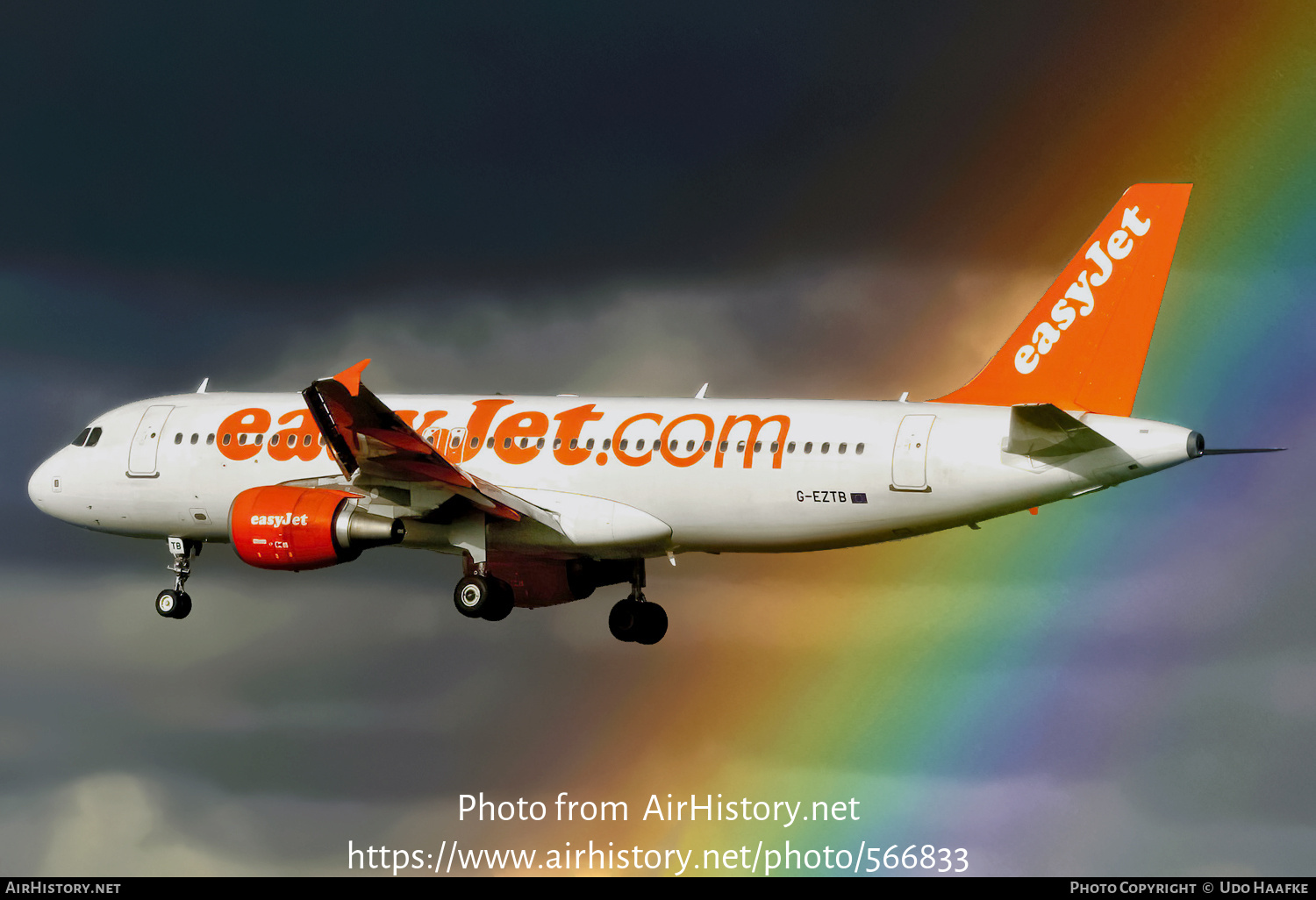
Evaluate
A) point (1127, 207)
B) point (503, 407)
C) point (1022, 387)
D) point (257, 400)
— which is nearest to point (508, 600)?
point (503, 407)

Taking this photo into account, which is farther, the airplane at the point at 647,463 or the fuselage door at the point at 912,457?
the fuselage door at the point at 912,457

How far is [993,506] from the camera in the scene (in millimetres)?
36656

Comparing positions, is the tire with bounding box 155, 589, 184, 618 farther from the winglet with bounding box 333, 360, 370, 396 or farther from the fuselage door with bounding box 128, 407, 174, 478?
the winglet with bounding box 333, 360, 370, 396

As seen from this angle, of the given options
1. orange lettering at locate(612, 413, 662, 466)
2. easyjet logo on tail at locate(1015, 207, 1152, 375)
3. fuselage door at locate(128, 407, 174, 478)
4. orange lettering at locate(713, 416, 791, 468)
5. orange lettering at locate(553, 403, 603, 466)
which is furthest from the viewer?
fuselage door at locate(128, 407, 174, 478)

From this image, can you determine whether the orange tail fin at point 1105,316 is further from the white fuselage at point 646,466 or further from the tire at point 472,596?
the tire at point 472,596

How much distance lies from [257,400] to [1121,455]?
67.0 feet

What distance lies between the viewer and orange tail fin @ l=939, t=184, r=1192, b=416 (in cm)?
3681

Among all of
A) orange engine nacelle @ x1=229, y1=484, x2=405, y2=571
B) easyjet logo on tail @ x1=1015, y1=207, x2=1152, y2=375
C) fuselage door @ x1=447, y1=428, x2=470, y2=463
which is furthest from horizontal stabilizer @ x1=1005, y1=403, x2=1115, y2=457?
orange engine nacelle @ x1=229, y1=484, x2=405, y2=571

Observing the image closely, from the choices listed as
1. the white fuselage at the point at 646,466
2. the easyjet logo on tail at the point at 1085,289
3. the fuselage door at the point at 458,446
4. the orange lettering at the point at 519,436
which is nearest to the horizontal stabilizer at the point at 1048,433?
the white fuselage at the point at 646,466

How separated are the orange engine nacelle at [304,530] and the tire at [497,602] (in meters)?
2.48

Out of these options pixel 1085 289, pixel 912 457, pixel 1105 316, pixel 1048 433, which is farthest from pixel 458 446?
pixel 1105 316

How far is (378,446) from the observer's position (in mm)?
38156

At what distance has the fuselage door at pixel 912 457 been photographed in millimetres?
37000

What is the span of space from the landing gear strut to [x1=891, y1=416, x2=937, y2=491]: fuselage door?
29.1 feet
